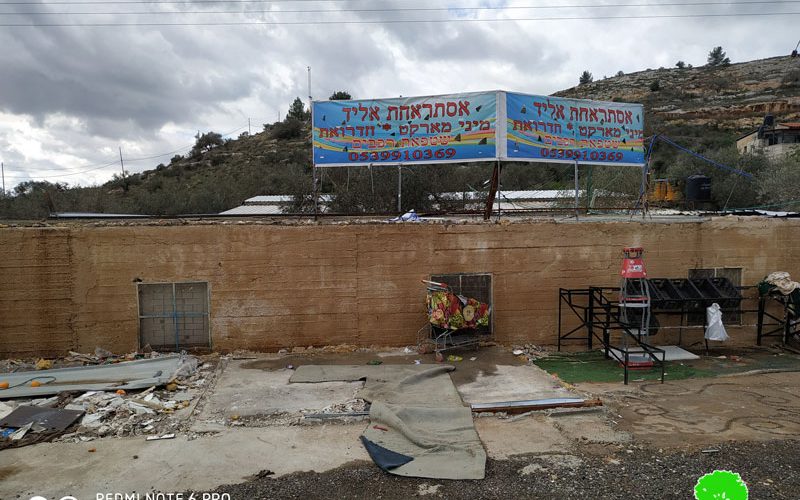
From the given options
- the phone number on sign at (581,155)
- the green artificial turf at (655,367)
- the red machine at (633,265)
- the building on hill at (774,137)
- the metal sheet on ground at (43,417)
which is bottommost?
the green artificial turf at (655,367)

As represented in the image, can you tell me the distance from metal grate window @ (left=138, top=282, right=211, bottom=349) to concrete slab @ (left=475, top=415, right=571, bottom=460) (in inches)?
235

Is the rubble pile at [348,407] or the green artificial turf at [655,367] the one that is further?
the green artificial turf at [655,367]

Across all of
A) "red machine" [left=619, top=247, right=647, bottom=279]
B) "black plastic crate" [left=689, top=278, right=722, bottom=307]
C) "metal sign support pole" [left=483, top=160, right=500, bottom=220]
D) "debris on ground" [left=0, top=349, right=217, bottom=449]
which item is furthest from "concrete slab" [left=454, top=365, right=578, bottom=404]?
"debris on ground" [left=0, top=349, right=217, bottom=449]

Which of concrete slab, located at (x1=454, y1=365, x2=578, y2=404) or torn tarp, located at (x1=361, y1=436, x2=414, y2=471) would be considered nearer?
torn tarp, located at (x1=361, y1=436, x2=414, y2=471)

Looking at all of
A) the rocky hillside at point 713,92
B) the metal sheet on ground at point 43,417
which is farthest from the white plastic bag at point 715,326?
the rocky hillside at point 713,92

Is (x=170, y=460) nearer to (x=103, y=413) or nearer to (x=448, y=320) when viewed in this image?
(x=103, y=413)

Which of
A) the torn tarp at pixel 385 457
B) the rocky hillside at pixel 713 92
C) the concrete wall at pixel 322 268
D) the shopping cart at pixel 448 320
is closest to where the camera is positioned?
the torn tarp at pixel 385 457

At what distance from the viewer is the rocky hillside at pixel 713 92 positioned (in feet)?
167

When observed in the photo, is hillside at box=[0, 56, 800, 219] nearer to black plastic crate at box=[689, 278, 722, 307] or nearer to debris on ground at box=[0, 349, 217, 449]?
black plastic crate at box=[689, 278, 722, 307]

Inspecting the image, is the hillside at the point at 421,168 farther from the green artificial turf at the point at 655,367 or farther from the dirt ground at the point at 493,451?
the dirt ground at the point at 493,451

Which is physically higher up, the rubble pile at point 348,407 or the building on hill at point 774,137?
the building on hill at point 774,137

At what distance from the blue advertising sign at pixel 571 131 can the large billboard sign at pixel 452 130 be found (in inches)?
0.8

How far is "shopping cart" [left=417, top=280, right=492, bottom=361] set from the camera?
9.25 meters

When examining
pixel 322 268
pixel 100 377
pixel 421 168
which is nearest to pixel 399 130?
pixel 322 268
